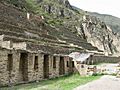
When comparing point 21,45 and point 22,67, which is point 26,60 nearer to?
point 22,67

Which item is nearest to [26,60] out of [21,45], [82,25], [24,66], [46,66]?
[24,66]

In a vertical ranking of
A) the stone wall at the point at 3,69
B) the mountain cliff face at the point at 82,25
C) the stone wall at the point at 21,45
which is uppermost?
the mountain cliff face at the point at 82,25

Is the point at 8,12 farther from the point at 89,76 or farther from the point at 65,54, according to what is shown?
the point at 89,76

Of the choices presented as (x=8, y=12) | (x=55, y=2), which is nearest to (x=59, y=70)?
(x=8, y=12)

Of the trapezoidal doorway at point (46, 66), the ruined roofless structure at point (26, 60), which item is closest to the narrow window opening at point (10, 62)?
the ruined roofless structure at point (26, 60)

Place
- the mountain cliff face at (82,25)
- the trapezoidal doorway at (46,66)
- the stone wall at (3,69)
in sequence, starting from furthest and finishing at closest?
1. the mountain cliff face at (82,25)
2. the trapezoidal doorway at (46,66)
3. the stone wall at (3,69)

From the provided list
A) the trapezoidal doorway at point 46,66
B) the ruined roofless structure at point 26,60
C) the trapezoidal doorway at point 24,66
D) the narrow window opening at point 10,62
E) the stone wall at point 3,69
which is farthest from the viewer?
the trapezoidal doorway at point 46,66

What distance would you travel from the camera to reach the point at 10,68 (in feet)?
67.7

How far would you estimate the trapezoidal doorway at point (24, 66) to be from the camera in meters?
22.2

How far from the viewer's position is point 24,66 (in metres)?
22.3

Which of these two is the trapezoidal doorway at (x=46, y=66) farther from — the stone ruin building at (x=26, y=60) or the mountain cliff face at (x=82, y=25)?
the mountain cliff face at (x=82, y=25)

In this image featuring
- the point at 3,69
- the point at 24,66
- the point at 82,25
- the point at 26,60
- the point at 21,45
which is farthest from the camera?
the point at 82,25

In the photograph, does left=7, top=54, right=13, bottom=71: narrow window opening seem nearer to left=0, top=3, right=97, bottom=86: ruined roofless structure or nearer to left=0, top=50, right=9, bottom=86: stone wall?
left=0, top=3, right=97, bottom=86: ruined roofless structure

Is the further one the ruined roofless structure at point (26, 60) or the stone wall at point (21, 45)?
the stone wall at point (21, 45)
